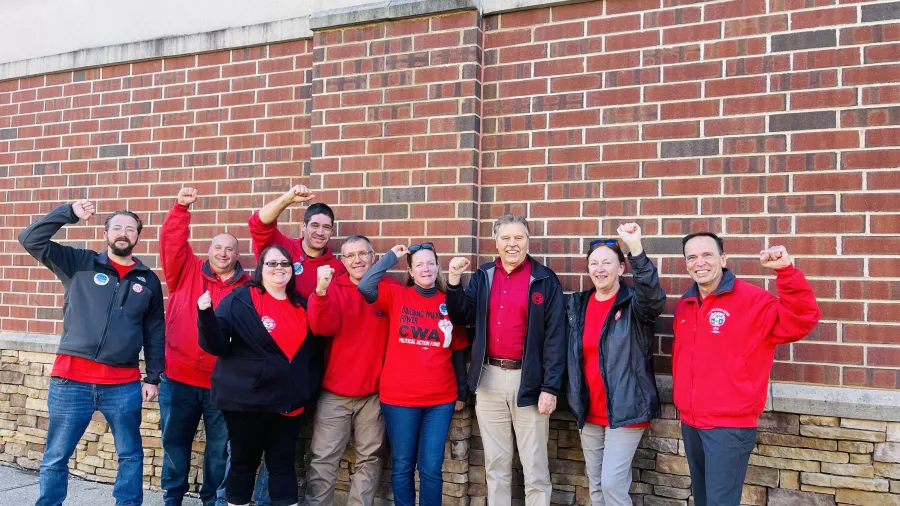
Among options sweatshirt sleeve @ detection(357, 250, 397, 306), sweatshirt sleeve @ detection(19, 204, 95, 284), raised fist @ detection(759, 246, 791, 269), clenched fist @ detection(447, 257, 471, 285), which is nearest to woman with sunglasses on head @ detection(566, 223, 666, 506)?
raised fist @ detection(759, 246, 791, 269)

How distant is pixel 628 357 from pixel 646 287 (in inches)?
17.0

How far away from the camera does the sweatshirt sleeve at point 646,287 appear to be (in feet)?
12.1

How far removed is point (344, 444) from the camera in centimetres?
452

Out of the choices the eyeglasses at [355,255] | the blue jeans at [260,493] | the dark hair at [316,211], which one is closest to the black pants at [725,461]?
the eyeglasses at [355,255]

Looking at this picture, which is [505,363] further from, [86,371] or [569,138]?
[86,371]

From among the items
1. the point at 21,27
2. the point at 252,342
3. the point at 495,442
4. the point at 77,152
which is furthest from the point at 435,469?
the point at 21,27

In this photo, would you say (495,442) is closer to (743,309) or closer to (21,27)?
(743,309)

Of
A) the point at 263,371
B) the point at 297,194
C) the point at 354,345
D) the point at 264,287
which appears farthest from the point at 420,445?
the point at 297,194

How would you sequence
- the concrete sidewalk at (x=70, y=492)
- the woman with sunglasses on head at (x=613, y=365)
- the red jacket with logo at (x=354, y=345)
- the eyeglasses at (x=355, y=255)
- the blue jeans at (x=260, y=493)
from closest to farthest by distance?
1. the woman with sunglasses on head at (x=613, y=365)
2. the red jacket with logo at (x=354, y=345)
3. the eyeglasses at (x=355, y=255)
4. the blue jeans at (x=260, y=493)
5. the concrete sidewalk at (x=70, y=492)

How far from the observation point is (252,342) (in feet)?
13.3

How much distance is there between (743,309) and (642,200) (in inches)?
40.2

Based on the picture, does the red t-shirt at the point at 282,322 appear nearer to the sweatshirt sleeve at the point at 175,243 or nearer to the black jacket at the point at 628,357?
the sweatshirt sleeve at the point at 175,243

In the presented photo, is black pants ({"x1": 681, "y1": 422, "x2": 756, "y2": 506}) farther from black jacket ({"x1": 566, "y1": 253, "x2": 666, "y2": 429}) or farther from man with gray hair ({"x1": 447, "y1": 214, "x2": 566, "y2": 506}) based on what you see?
man with gray hair ({"x1": 447, "y1": 214, "x2": 566, "y2": 506})

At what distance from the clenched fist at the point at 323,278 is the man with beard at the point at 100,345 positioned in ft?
4.18
